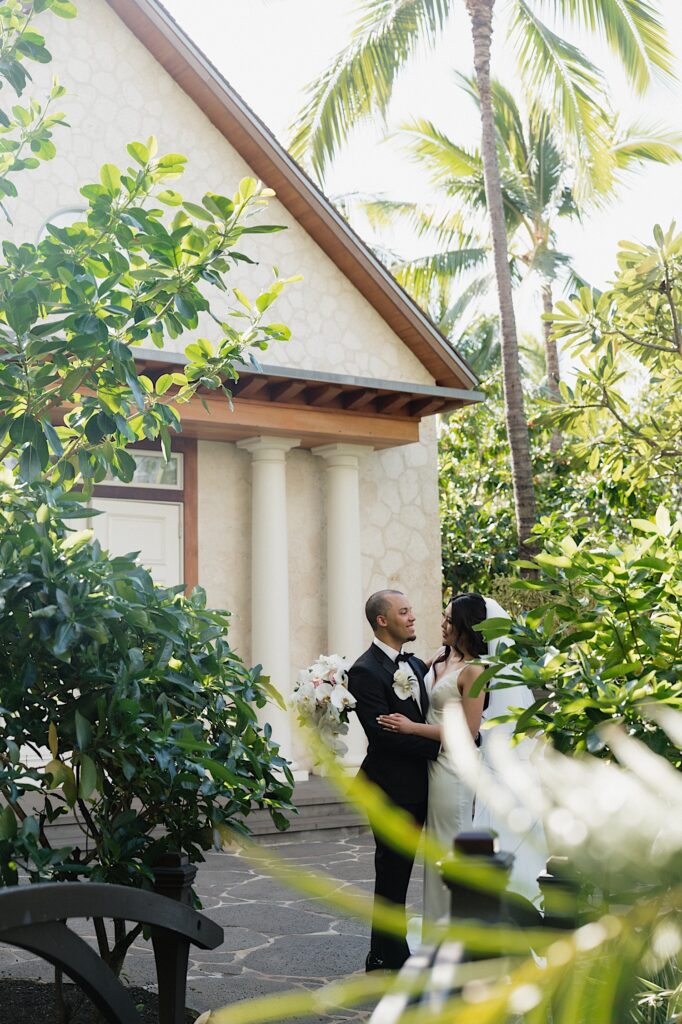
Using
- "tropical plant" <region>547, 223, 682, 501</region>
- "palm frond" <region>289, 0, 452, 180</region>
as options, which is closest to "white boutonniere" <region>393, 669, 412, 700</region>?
"tropical plant" <region>547, 223, 682, 501</region>

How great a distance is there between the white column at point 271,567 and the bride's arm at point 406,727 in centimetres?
587

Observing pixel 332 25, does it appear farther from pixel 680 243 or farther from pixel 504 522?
pixel 680 243

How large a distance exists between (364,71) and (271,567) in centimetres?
876

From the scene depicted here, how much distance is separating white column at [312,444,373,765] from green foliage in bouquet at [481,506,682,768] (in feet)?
31.8

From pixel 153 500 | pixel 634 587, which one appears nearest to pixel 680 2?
pixel 634 587

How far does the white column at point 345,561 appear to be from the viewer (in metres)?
11.6

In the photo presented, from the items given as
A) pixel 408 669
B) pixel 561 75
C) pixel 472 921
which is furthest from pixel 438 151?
pixel 472 921

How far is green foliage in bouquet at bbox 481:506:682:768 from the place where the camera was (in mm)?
1463

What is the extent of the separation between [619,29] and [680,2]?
1564 centimetres

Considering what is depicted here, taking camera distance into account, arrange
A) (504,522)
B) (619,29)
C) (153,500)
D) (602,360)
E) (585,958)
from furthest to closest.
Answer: (504,522), (619,29), (153,500), (602,360), (585,958)

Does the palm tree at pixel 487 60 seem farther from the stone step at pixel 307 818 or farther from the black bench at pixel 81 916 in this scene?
the black bench at pixel 81 916

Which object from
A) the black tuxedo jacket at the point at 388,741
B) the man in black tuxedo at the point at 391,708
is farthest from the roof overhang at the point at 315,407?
the black tuxedo jacket at the point at 388,741

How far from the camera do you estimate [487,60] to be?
15.0 metres

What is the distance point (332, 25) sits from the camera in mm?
16375
